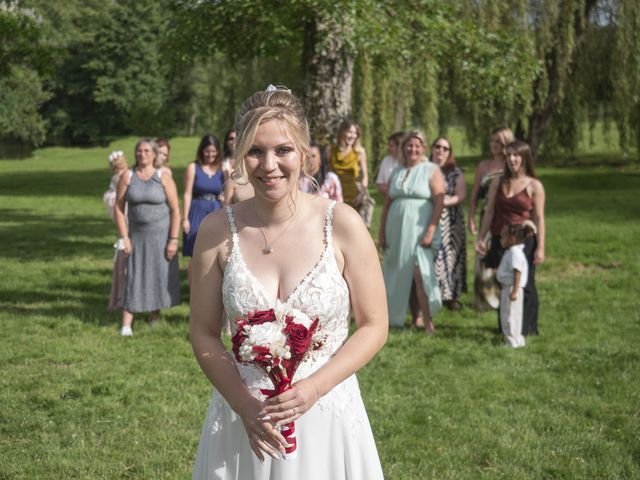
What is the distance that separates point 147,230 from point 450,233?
12.9 feet

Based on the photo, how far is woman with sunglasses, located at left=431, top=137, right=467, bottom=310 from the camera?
11141mm

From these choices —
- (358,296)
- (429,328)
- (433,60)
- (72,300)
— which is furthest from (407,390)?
(433,60)

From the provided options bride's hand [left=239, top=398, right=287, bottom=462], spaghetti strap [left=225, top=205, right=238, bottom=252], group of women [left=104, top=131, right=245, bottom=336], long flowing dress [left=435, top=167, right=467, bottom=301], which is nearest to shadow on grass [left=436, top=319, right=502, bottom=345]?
long flowing dress [left=435, top=167, right=467, bottom=301]

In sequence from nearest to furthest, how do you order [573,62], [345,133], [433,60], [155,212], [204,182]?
[155,212] → [204,182] → [345,133] → [433,60] → [573,62]

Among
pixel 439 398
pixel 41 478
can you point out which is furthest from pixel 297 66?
pixel 41 478

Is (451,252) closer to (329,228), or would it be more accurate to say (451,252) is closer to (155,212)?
(155,212)

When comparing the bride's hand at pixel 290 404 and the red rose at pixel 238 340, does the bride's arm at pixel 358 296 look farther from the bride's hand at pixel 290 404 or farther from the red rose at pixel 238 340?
the red rose at pixel 238 340

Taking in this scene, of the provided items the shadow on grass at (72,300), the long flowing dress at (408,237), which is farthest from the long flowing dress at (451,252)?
the shadow on grass at (72,300)

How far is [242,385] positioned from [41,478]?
3.16 metres

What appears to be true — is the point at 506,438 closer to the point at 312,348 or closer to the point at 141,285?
the point at 312,348

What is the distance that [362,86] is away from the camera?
21.0 m

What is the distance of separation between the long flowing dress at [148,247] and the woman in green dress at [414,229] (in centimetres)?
266

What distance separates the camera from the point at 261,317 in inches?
122

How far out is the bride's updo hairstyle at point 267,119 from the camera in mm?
3215
